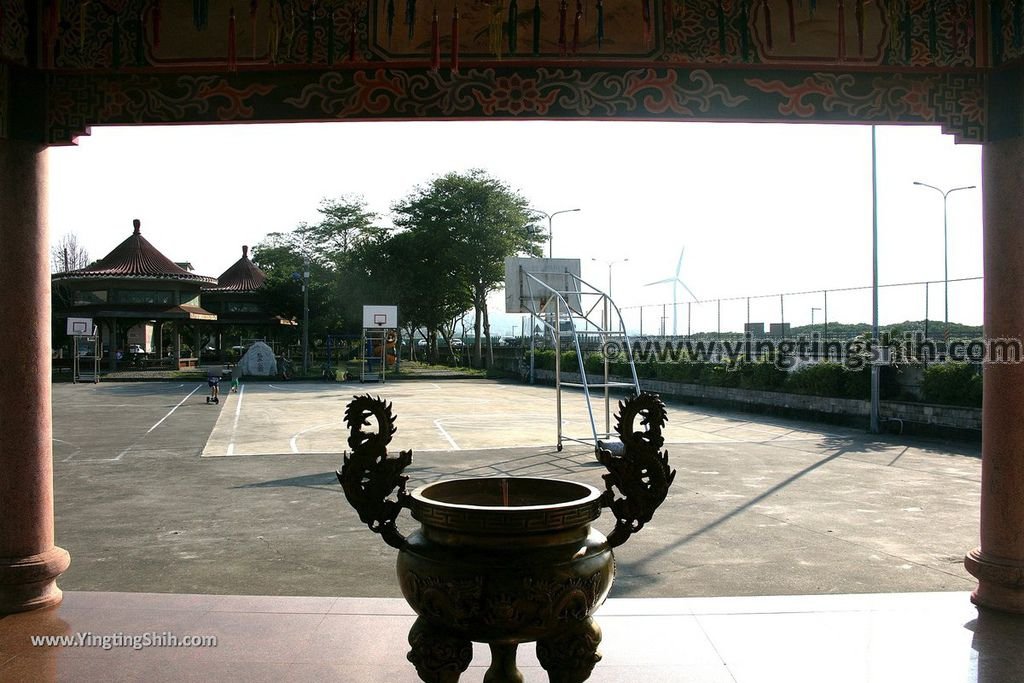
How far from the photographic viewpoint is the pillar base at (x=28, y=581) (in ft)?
14.8

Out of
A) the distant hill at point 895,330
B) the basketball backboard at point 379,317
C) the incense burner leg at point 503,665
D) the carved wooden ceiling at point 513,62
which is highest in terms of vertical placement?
the carved wooden ceiling at point 513,62

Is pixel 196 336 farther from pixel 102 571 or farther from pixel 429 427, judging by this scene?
pixel 102 571

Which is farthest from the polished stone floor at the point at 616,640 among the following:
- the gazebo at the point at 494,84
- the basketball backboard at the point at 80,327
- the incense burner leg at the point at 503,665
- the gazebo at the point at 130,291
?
the gazebo at the point at 130,291

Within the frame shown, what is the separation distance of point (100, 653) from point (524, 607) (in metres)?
2.52

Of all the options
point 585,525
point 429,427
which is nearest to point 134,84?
point 585,525

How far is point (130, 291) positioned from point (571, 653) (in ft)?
131

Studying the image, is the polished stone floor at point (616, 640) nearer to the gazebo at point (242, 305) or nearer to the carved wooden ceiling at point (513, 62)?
the carved wooden ceiling at point (513, 62)

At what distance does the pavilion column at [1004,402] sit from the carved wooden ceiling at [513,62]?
1.20ft

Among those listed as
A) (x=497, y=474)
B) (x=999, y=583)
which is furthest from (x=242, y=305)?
(x=999, y=583)

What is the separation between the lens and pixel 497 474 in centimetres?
1082

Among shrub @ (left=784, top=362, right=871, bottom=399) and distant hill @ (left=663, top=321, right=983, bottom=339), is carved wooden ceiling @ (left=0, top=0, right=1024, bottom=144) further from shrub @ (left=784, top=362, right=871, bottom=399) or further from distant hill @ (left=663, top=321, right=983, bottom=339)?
shrub @ (left=784, top=362, right=871, bottom=399)

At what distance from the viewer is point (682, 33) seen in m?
4.54

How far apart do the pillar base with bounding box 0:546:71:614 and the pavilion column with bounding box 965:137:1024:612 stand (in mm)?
5482

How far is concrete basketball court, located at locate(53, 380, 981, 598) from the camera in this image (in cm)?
577
